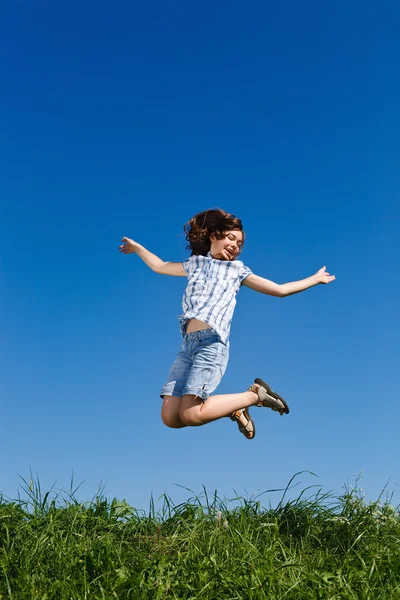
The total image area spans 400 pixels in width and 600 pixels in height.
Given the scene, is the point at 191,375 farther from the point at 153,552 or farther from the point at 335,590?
the point at 335,590

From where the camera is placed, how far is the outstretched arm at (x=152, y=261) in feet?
23.7

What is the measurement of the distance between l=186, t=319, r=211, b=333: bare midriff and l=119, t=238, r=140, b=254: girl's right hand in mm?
1338

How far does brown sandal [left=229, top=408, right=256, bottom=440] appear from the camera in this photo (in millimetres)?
7180

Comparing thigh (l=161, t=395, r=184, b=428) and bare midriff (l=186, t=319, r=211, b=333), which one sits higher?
bare midriff (l=186, t=319, r=211, b=333)

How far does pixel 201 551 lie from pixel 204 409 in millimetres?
1396

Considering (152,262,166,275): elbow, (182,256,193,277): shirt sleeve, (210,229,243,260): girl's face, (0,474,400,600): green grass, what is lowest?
(0,474,400,600): green grass

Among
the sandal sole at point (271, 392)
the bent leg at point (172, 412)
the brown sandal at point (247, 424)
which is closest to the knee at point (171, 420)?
the bent leg at point (172, 412)

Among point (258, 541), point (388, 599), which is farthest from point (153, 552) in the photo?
point (388, 599)

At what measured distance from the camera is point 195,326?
6.68 m

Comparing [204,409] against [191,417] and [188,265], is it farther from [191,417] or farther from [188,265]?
[188,265]

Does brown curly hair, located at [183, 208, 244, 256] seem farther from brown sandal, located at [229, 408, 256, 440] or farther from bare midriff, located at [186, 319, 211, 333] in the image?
brown sandal, located at [229, 408, 256, 440]

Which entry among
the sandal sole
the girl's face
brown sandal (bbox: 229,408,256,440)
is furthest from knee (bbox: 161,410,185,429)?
the girl's face

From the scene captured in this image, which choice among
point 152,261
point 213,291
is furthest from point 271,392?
point 152,261

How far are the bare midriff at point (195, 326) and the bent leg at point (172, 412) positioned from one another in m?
0.71
